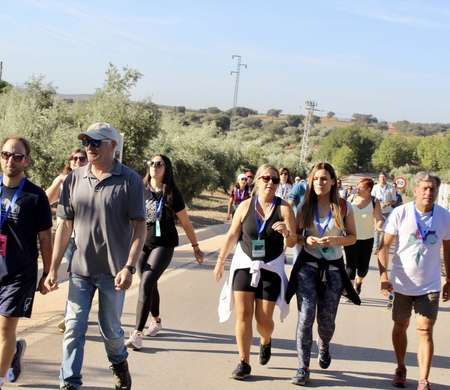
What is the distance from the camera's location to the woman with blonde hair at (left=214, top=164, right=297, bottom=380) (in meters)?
6.27

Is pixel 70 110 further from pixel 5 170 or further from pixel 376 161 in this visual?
pixel 376 161

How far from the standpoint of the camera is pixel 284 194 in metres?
16.4

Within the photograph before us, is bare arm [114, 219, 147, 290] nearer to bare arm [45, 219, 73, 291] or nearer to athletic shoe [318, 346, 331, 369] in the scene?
bare arm [45, 219, 73, 291]

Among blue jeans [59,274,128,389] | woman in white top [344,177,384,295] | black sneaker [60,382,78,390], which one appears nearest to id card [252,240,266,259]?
blue jeans [59,274,128,389]

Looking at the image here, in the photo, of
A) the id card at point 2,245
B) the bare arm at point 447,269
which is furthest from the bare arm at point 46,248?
the bare arm at point 447,269

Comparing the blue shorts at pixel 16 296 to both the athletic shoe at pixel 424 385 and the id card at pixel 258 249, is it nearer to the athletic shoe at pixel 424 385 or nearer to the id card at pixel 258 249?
the id card at pixel 258 249

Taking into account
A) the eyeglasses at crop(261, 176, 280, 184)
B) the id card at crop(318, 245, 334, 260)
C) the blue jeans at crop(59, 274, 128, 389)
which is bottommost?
the blue jeans at crop(59, 274, 128, 389)

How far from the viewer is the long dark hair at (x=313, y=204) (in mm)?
6473

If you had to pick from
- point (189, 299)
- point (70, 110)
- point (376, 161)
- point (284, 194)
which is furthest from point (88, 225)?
point (376, 161)

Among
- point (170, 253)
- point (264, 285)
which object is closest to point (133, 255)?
point (264, 285)

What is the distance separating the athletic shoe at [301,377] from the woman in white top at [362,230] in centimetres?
391

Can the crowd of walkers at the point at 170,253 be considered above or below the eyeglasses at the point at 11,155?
below

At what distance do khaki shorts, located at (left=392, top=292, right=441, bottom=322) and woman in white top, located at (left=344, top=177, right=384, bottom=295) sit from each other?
140 inches

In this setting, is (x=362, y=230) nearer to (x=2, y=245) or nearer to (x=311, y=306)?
(x=311, y=306)
